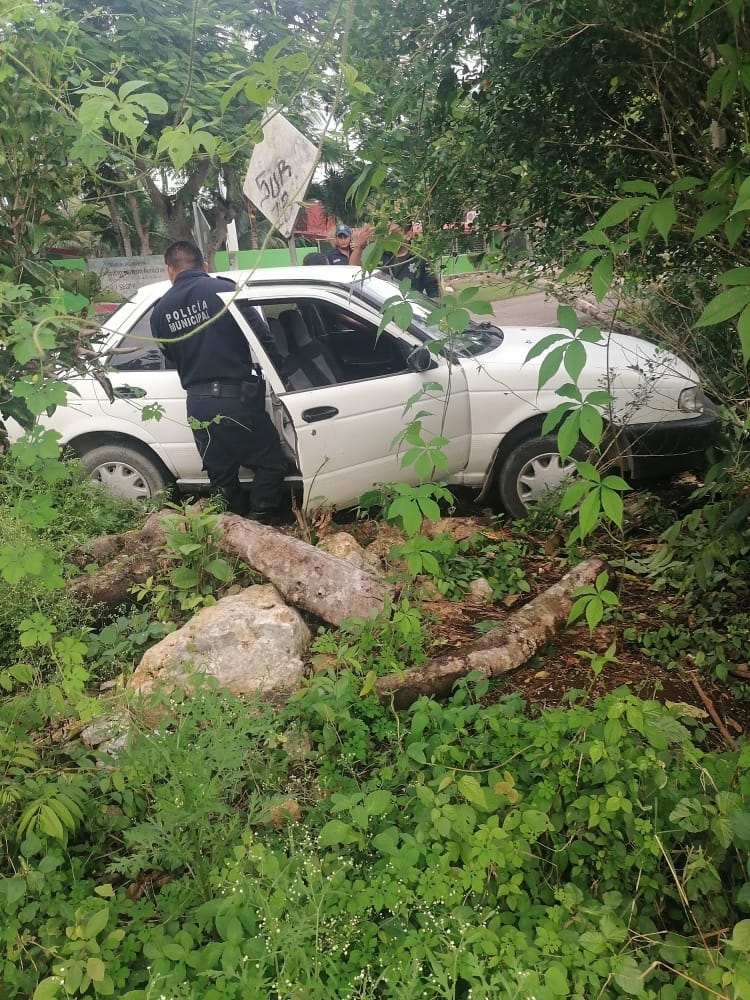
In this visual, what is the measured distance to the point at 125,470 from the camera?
492cm

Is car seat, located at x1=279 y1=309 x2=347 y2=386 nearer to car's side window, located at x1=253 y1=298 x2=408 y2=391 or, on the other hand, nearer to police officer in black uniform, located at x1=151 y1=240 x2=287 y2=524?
car's side window, located at x1=253 y1=298 x2=408 y2=391

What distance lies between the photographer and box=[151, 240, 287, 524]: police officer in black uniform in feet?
14.0

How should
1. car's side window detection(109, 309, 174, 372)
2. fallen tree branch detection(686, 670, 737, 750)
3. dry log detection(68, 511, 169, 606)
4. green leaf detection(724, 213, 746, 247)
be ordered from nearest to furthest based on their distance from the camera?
green leaf detection(724, 213, 746, 247) → fallen tree branch detection(686, 670, 737, 750) → dry log detection(68, 511, 169, 606) → car's side window detection(109, 309, 174, 372)

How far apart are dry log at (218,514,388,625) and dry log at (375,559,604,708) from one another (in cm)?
50

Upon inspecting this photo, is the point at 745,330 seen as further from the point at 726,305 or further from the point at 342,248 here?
the point at 342,248

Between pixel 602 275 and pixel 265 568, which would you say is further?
pixel 265 568

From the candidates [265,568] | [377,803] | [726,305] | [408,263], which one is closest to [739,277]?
[726,305]

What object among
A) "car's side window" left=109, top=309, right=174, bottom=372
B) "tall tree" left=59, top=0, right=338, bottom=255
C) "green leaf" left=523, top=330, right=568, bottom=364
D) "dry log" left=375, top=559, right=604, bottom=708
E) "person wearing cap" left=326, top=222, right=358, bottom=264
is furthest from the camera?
"person wearing cap" left=326, top=222, right=358, bottom=264

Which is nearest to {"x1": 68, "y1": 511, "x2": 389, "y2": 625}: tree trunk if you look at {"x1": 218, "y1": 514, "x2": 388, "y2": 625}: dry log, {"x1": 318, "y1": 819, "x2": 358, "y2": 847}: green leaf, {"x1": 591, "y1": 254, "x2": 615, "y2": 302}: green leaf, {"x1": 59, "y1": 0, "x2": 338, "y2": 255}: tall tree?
{"x1": 218, "y1": 514, "x2": 388, "y2": 625}: dry log

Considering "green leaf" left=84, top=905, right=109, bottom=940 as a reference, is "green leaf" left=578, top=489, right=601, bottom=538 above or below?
above

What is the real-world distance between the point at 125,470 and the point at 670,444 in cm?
378

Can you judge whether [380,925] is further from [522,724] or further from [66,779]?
[66,779]

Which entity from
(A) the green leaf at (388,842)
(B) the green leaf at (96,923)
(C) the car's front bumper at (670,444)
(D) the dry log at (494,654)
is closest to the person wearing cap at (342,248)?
(C) the car's front bumper at (670,444)

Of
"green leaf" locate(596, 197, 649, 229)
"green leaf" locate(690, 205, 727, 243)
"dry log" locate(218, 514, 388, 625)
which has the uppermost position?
"green leaf" locate(596, 197, 649, 229)
